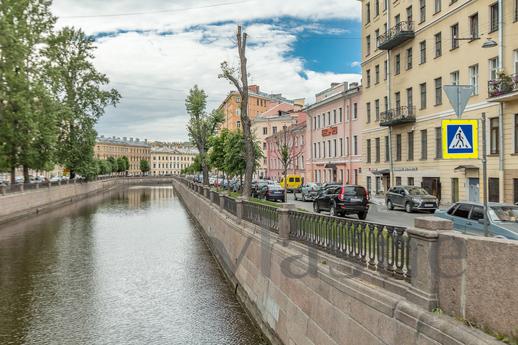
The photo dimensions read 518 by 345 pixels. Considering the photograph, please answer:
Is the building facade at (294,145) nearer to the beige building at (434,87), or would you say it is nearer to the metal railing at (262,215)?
the beige building at (434,87)

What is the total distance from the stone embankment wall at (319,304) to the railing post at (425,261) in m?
0.14

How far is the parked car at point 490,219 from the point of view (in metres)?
11.8

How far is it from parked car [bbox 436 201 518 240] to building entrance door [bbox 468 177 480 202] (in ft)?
55.1

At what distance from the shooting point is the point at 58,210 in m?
46.2

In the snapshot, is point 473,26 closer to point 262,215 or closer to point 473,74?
point 473,74

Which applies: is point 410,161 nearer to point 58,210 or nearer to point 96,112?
point 58,210

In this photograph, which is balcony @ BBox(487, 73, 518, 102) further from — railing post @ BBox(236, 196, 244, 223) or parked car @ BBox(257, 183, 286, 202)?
parked car @ BBox(257, 183, 286, 202)

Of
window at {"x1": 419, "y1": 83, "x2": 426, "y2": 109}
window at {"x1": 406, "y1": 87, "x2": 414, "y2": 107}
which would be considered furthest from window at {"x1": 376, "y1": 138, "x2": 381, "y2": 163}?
window at {"x1": 419, "y1": 83, "x2": 426, "y2": 109}

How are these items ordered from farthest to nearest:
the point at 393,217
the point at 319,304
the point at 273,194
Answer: the point at 273,194, the point at 393,217, the point at 319,304

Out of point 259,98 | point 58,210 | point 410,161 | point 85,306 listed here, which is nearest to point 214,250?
point 85,306

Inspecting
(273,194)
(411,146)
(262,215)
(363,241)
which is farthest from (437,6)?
(363,241)

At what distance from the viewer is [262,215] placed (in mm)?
13344

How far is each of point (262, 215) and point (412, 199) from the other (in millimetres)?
16257

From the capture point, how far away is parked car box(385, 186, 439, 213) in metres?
26.9
